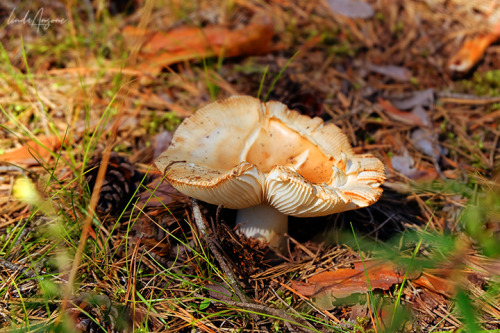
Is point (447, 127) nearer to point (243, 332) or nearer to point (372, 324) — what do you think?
point (372, 324)

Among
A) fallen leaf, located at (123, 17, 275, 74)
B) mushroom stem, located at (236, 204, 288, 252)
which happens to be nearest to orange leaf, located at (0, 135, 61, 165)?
fallen leaf, located at (123, 17, 275, 74)

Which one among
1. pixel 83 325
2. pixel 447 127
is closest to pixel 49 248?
pixel 83 325

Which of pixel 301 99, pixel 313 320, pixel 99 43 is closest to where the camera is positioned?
pixel 313 320

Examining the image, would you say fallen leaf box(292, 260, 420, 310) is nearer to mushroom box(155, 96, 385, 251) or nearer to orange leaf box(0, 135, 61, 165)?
mushroom box(155, 96, 385, 251)

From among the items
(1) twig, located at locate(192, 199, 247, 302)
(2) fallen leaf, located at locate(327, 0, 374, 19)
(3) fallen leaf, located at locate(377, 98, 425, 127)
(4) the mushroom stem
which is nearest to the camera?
(1) twig, located at locate(192, 199, 247, 302)

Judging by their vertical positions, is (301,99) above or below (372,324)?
above

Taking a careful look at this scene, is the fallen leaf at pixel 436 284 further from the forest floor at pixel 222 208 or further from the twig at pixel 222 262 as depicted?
the twig at pixel 222 262

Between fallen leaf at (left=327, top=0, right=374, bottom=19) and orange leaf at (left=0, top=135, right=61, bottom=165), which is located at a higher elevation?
fallen leaf at (left=327, top=0, right=374, bottom=19)
